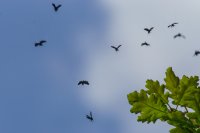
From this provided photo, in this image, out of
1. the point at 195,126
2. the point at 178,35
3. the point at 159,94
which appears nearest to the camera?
the point at 195,126

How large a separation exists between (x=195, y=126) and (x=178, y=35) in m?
36.9

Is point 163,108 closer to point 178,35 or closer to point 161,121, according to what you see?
Answer: point 161,121

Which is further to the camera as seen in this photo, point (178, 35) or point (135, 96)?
point (178, 35)

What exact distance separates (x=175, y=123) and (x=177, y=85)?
19.4 inches

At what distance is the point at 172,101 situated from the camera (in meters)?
6.30

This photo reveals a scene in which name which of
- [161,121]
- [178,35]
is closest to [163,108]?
[161,121]

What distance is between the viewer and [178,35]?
42.4 m

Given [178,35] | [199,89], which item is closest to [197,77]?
[199,89]

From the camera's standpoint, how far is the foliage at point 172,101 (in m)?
6.05

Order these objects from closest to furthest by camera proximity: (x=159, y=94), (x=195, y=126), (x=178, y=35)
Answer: (x=195, y=126)
(x=159, y=94)
(x=178, y=35)

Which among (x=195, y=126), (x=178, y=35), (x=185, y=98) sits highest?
(x=178, y=35)

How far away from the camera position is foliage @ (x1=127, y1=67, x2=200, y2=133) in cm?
605

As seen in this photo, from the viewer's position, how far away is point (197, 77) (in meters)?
6.24

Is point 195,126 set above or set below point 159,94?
below
